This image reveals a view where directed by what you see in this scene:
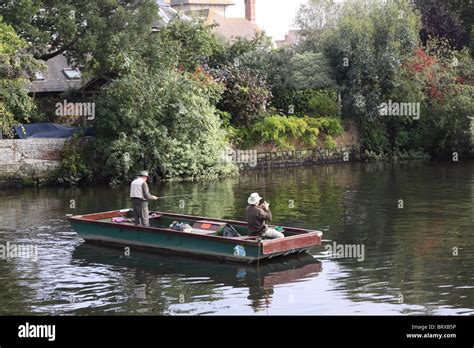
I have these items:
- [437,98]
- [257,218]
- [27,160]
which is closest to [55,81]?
[27,160]

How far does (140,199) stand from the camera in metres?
23.6

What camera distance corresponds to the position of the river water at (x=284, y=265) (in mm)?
17438

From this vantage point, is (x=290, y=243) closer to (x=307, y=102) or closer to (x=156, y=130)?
(x=156, y=130)

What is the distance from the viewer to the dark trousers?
77.5 ft

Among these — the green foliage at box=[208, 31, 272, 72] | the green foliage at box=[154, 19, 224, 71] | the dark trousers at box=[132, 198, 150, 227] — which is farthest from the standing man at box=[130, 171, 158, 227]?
the green foliage at box=[208, 31, 272, 72]

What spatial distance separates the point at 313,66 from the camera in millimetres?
47594

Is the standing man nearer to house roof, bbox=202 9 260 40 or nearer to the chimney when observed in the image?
house roof, bbox=202 9 260 40

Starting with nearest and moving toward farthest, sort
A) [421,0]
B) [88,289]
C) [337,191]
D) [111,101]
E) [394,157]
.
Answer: [88,289] < [337,191] < [111,101] < [394,157] < [421,0]

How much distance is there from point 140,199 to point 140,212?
349mm

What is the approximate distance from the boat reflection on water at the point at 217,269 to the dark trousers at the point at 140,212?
3.04 ft

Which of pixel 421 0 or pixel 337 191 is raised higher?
pixel 421 0

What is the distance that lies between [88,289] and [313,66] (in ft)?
99.9
